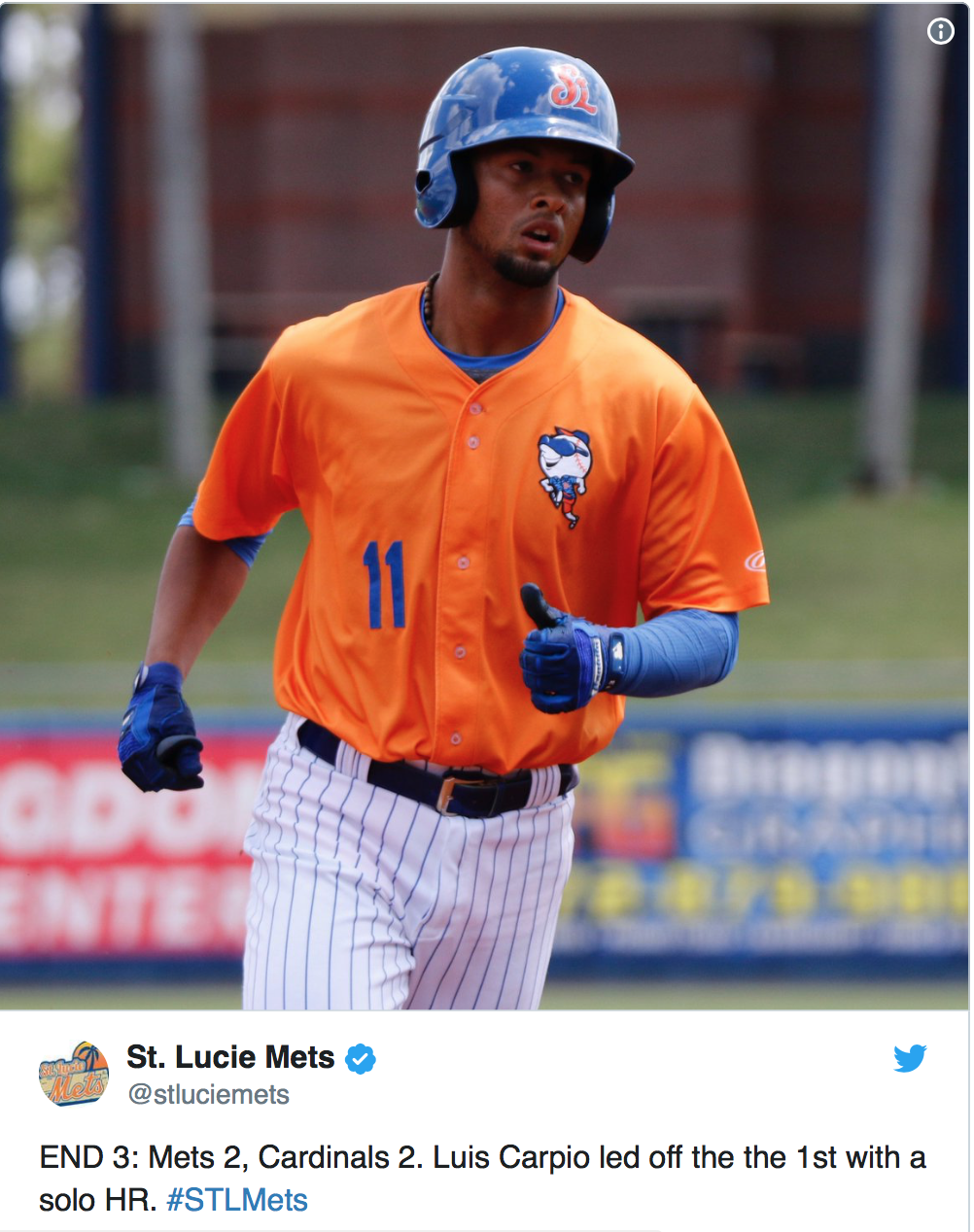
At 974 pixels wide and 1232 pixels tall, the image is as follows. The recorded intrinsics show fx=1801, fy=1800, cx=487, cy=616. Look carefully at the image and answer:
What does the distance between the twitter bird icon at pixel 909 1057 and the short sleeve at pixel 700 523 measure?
922mm

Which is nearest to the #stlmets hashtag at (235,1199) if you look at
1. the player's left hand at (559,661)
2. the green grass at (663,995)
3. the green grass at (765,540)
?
the player's left hand at (559,661)

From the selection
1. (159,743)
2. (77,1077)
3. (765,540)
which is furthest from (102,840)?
(765,540)

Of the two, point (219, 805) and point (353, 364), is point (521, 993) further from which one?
point (219, 805)

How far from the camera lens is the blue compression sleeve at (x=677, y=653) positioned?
299 cm

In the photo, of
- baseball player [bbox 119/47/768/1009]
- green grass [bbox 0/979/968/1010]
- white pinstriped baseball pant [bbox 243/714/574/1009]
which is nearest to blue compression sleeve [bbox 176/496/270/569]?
baseball player [bbox 119/47/768/1009]

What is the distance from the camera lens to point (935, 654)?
12.3 meters

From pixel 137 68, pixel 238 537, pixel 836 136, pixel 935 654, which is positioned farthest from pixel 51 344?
pixel 238 537

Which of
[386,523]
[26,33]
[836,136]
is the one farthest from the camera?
[26,33]

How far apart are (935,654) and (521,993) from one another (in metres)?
9.34

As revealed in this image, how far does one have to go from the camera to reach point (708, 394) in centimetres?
1756

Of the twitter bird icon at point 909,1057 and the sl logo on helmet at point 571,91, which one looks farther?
the twitter bird icon at point 909,1057

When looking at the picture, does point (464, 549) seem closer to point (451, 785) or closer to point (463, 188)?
point (451, 785)

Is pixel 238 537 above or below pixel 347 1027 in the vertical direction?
above

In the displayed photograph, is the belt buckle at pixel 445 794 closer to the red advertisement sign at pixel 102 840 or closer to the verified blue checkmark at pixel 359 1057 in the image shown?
the verified blue checkmark at pixel 359 1057
